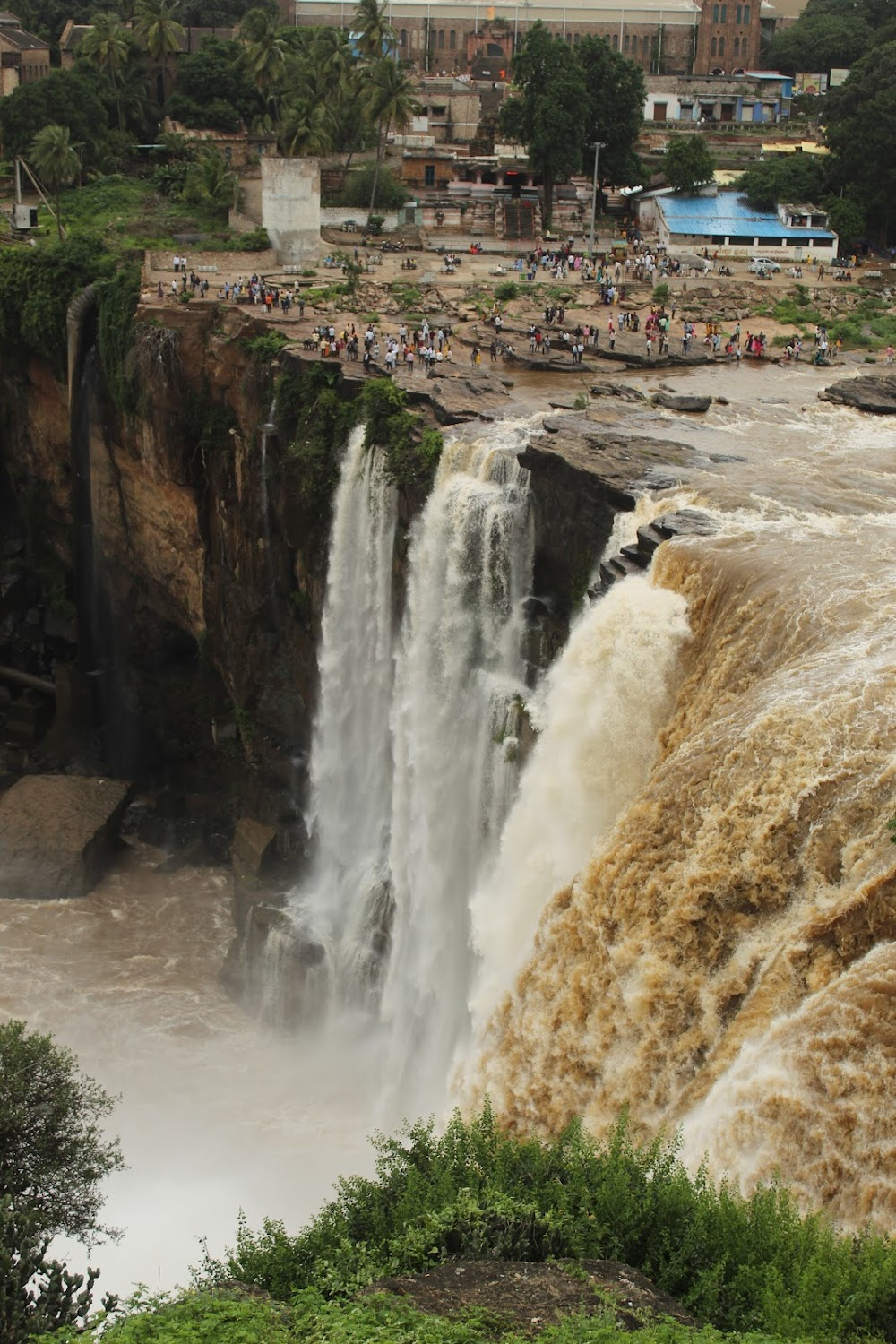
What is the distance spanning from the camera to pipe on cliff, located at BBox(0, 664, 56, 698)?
1895 inches

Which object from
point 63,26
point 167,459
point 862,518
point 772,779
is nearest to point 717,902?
point 772,779

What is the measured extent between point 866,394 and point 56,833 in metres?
25.2

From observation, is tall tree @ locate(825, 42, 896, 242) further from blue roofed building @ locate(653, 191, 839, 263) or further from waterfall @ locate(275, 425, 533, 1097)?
waterfall @ locate(275, 425, 533, 1097)

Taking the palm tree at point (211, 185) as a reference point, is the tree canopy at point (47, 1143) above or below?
below

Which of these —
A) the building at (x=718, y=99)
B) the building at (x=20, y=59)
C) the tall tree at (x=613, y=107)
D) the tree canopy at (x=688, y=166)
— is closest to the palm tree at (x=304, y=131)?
the tall tree at (x=613, y=107)

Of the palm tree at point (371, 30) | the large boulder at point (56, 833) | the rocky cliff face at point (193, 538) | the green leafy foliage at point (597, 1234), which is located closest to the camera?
the green leafy foliage at point (597, 1234)

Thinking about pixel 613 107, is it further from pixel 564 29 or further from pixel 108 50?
pixel 564 29

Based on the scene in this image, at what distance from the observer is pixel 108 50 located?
246 ft

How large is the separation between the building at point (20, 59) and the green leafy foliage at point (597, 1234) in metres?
77.8

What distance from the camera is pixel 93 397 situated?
46062 millimetres

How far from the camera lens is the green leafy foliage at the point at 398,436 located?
33281mm

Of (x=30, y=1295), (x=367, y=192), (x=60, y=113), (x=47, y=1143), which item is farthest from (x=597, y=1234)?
(x=60, y=113)

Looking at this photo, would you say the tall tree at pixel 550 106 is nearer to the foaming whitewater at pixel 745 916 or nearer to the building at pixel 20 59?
the building at pixel 20 59

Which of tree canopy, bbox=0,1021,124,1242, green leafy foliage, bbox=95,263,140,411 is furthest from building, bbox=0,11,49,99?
tree canopy, bbox=0,1021,124,1242
